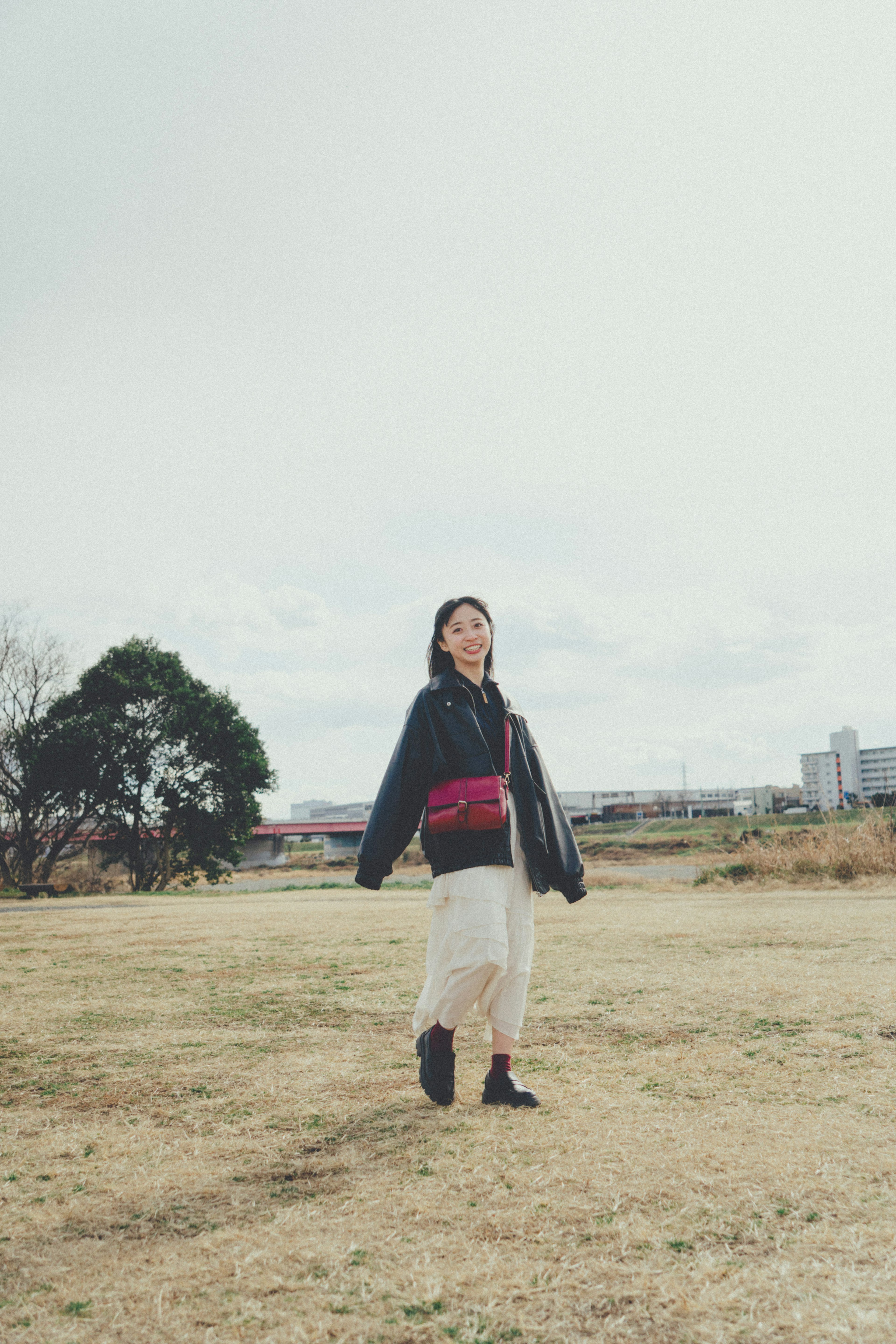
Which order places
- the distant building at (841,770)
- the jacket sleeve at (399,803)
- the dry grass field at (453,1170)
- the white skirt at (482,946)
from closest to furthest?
1. the dry grass field at (453,1170)
2. the white skirt at (482,946)
3. the jacket sleeve at (399,803)
4. the distant building at (841,770)

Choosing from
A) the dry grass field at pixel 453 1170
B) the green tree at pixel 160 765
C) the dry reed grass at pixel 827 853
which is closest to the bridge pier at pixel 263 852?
the green tree at pixel 160 765

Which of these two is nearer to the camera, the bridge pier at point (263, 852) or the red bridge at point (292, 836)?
the red bridge at point (292, 836)

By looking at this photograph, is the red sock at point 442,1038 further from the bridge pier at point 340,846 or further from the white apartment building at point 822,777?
the white apartment building at point 822,777

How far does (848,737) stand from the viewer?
174500 millimetres

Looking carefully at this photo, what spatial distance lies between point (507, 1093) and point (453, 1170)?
76cm

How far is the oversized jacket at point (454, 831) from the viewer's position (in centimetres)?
353

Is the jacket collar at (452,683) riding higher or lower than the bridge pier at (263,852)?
higher

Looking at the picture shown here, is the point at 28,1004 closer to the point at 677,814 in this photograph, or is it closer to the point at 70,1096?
the point at 70,1096

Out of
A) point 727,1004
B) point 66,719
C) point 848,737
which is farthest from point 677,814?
point 727,1004

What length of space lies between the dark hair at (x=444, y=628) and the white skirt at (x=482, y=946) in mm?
725

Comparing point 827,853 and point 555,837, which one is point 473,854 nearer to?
point 555,837

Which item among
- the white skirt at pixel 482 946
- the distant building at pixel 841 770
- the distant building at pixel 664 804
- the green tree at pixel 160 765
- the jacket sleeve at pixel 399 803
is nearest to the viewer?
the white skirt at pixel 482 946

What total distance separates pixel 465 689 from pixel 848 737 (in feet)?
616

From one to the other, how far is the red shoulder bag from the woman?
→ 0.03 m
